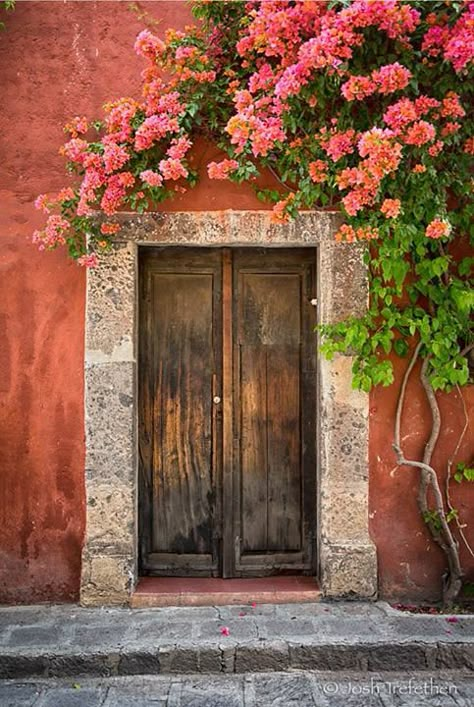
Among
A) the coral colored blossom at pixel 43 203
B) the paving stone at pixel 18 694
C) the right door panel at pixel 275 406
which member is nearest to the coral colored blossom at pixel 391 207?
the right door panel at pixel 275 406

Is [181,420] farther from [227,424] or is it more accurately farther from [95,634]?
[95,634]

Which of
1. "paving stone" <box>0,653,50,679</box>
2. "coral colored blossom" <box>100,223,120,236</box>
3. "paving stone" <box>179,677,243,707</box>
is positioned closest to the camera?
"paving stone" <box>179,677,243,707</box>

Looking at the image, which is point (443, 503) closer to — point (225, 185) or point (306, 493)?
point (306, 493)

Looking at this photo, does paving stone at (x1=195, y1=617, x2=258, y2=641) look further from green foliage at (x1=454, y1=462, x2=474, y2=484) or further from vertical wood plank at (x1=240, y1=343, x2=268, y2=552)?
green foliage at (x1=454, y1=462, x2=474, y2=484)

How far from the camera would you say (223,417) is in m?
4.48

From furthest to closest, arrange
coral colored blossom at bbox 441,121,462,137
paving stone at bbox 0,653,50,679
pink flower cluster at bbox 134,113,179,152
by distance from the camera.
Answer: pink flower cluster at bbox 134,113,179,152 → coral colored blossom at bbox 441,121,462,137 → paving stone at bbox 0,653,50,679

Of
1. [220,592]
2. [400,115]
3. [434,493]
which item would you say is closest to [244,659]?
[220,592]

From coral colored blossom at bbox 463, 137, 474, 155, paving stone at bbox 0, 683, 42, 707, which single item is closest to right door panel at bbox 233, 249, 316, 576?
coral colored blossom at bbox 463, 137, 474, 155

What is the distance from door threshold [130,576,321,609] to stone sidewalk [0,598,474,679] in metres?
0.23

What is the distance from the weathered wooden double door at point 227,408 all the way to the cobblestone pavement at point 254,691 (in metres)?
1.02

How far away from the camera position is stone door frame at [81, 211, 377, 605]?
4.19 meters

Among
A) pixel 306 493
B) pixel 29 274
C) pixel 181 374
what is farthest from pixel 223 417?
pixel 29 274

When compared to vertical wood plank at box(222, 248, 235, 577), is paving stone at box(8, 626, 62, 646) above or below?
below

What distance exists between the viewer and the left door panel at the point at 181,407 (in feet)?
14.8
